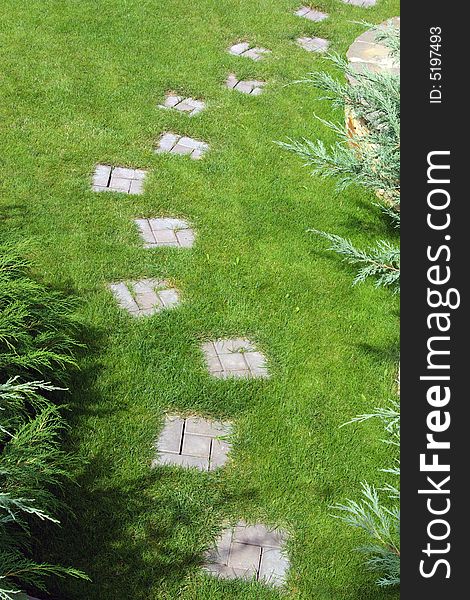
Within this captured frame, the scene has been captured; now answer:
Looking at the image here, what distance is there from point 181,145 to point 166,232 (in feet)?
4.28

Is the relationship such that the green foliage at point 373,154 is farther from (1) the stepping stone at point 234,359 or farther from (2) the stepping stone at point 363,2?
(2) the stepping stone at point 363,2

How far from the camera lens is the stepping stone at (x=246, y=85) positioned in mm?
7992

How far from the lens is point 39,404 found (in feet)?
14.5

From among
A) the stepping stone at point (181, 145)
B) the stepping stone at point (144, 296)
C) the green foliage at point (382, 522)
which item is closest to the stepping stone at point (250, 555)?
the green foliage at point (382, 522)

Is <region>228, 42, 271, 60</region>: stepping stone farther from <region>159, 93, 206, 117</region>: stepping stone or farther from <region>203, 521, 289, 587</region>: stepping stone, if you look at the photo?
<region>203, 521, 289, 587</region>: stepping stone

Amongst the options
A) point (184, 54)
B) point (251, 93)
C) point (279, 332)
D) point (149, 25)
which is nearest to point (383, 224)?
point (279, 332)

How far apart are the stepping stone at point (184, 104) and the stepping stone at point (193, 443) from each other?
12.2 ft

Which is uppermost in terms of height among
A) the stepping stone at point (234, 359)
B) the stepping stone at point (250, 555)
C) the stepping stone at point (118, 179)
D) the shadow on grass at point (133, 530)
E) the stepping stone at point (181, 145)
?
the stepping stone at point (181, 145)

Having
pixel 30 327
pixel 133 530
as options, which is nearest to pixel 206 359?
pixel 30 327

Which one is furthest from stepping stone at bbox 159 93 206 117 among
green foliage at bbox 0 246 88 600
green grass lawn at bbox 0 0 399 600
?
green foliage at bbox 0 246 88 600

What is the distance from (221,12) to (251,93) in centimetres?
188

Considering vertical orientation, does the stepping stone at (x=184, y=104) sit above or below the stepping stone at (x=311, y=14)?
below

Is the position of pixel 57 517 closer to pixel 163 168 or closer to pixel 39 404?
pixel 39 404

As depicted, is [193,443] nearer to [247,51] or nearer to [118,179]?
[118,179]
